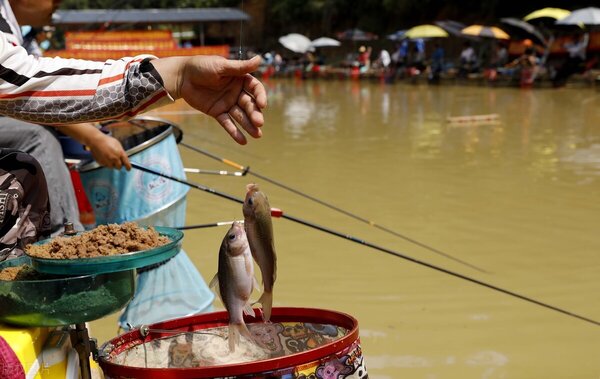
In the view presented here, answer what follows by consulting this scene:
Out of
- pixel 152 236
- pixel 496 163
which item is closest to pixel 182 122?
pixel 496 163

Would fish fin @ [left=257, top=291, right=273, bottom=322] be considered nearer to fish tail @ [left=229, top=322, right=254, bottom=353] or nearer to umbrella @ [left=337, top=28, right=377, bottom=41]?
fish tail @ [left=229, top=322, right=254, bottom=353]

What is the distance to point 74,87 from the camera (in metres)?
2.15

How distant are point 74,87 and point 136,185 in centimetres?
287

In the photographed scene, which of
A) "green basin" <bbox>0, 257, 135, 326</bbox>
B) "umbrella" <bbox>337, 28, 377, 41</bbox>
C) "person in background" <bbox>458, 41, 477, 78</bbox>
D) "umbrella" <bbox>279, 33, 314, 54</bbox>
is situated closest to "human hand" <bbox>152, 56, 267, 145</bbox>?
"green basin" <bbox>0, 257, 135, 326</bbox>

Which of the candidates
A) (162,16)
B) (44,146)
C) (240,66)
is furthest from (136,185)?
(162,16)

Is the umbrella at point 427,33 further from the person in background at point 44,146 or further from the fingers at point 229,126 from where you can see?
the fingers at point 229,126

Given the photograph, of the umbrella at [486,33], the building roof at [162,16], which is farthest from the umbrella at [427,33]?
the building roof at [162,16]

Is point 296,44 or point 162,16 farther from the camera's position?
point 162,16

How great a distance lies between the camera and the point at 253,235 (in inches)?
84.7

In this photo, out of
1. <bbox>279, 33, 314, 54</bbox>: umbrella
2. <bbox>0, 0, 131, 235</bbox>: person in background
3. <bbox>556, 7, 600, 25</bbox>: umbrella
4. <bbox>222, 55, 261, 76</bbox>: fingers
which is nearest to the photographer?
<bbox>222, 55, 261, 76</bbox>: fingers

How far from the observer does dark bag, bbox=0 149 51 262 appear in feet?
8.52

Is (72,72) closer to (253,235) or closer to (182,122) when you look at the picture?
(253,235)

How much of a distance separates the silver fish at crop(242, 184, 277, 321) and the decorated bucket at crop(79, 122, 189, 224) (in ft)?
9.17

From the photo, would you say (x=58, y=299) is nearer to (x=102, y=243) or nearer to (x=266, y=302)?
(x=102, y=243)
